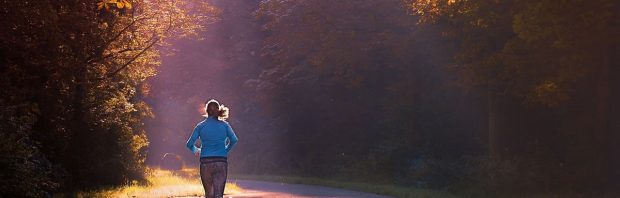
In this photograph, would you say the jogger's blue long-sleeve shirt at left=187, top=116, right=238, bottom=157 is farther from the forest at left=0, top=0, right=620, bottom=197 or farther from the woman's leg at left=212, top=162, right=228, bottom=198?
the forest at left=0, top=0, right=620, bottom=197

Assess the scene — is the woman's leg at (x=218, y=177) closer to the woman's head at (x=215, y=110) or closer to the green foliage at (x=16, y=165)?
the woman's head at (x=215, y=110)

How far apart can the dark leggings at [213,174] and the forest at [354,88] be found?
2.93m

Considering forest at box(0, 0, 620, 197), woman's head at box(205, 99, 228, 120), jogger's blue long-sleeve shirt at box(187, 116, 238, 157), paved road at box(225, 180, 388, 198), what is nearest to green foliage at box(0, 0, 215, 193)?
forest at box(0, 0, 620, 197)

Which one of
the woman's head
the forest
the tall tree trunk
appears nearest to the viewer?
the woman's head

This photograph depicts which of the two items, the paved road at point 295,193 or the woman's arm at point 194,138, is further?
the paved road at point 295,193

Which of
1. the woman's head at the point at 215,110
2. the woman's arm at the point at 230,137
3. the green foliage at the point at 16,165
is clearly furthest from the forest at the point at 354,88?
the woman's arm at the point at 230,137

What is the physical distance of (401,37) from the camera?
99.8 ft

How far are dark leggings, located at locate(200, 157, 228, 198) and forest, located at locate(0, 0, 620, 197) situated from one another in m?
2.93

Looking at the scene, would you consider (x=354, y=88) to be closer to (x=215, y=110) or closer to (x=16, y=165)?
(x=16, y=165)

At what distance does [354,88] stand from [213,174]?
2390cm

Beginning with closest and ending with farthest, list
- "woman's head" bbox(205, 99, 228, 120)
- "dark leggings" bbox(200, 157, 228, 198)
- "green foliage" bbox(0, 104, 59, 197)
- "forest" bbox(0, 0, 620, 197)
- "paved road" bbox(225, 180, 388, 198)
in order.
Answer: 1. "dark leggings" bbox(200, 157, 228, 198)
2. "woman's head" bbox(205, 99, 228, 120)
3. "green foliage" bbox(0, 104, 59, 197)
4. "forest" bbox(0, 0, 620, 197)
5. "paved road" bbox(225, 180, 388, 198)

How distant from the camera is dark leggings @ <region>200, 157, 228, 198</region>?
38.4ft

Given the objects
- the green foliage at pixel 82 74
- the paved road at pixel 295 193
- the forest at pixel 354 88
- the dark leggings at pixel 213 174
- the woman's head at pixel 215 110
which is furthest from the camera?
the paved road at pixel 295 193

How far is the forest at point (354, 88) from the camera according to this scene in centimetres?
1772
